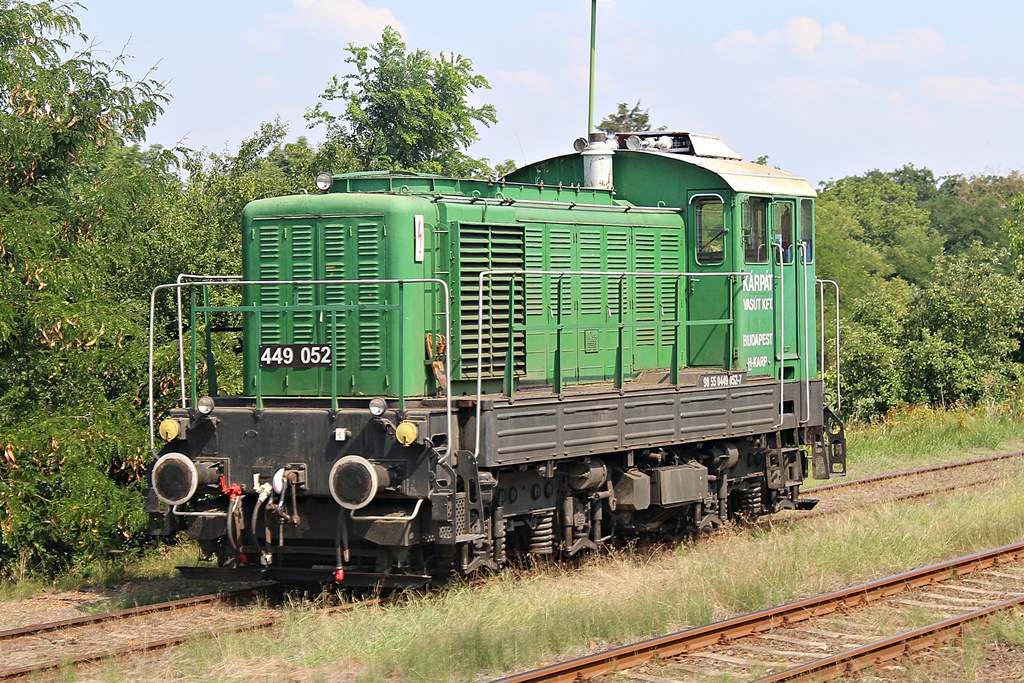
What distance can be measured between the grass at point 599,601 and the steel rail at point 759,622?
412 mm

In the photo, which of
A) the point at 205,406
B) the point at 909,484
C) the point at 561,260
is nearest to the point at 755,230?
the point at 561,260

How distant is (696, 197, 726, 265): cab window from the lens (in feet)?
38.8

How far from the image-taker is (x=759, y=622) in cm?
829

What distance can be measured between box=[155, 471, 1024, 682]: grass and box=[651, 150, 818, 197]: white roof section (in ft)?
10.9

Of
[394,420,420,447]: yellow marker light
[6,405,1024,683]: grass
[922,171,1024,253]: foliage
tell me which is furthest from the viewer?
[922,171,1024,253]: foliage

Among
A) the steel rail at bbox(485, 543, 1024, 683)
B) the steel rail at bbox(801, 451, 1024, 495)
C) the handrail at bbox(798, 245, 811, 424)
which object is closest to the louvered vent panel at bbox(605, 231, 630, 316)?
the handrail at bbox(798, 245, 811, 424)

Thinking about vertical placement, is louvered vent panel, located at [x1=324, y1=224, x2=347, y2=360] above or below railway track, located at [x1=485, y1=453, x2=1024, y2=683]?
above

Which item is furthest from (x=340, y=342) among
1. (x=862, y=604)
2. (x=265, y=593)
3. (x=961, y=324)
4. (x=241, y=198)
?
(x=961, y=324)

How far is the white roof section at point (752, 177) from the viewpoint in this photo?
1178 cm

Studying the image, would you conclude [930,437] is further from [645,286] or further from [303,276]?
[303,276]

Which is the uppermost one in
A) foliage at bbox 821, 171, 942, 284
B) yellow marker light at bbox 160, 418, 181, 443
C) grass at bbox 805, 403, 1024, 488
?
foliage at bbox 821, 171, 942, 284

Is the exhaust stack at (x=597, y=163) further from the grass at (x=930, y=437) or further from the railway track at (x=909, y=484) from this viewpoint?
the grass at (x=930, y=437)

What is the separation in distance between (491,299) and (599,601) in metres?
2.49

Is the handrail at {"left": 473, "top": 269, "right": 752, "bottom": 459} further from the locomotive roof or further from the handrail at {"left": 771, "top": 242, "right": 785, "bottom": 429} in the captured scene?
the locomotive roof
